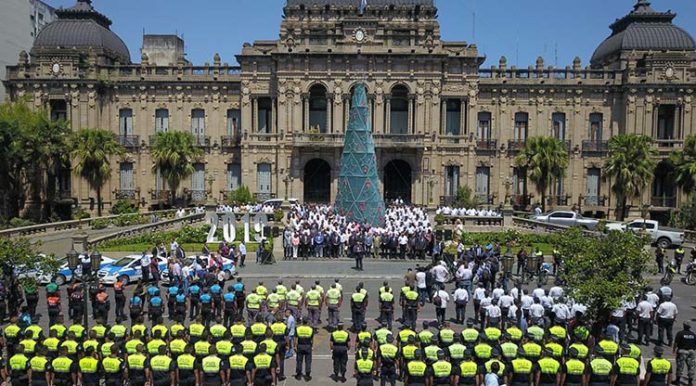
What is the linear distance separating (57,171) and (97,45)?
45.6ft

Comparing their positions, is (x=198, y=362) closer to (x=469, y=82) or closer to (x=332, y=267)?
(x=332, y=267)

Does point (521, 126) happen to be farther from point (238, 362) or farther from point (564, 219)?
point (238, 362)

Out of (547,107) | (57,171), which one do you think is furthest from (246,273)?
(547,107)

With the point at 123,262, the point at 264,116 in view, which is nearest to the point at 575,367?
the point at 123,262

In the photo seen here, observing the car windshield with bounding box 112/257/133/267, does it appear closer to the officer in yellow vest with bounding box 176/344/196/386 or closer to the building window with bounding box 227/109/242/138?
the officer in yellow vest with bounding box 176/344/196/386

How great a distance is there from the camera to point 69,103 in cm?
5512

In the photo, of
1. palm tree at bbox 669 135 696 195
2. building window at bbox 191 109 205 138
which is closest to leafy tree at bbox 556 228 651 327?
palm tree at bbox 669 135 696 195

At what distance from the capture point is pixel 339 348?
13938 millimetres

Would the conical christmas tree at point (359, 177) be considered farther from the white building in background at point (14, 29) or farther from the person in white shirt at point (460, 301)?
the white building in background at point (14, 29)

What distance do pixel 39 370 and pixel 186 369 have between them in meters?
3.07

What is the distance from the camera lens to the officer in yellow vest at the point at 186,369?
488 inches

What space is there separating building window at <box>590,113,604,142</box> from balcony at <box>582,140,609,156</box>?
1.18 ft

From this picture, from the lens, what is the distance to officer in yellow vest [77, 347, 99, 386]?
40.3 ft

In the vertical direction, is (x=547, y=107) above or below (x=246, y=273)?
above
